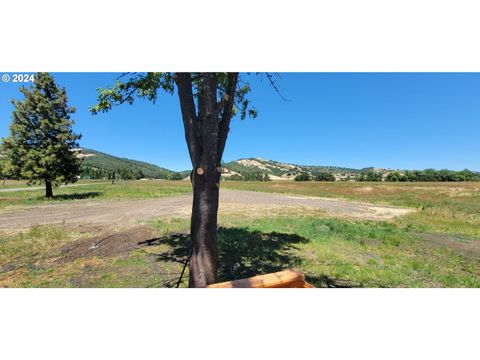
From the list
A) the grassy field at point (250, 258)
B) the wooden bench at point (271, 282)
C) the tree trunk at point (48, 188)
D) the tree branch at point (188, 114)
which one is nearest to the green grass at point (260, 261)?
the grassy field at point (250, 258)

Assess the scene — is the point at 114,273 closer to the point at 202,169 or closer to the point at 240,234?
the point at 202,169

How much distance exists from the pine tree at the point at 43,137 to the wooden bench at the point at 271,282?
23.5 m

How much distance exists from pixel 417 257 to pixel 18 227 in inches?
613

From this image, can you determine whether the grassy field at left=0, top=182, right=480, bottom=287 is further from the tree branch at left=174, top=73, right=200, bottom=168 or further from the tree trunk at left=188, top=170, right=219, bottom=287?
the tree branch at left=174, top=73, right=200, bottom=168

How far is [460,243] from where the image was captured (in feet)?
28.5

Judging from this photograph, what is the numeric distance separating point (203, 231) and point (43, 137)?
23.9 metres

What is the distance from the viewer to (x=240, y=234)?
28.7 feet

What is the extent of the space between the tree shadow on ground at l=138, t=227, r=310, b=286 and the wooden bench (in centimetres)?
279

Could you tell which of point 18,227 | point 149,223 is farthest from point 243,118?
point 18,227

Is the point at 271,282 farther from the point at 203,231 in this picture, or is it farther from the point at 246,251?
the point at 246,251

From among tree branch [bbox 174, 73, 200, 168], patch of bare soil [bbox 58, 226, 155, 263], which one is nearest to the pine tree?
patch of bare soil [bbox 58, 226, 155, 263]

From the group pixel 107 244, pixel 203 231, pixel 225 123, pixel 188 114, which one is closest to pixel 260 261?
pixel 203 231

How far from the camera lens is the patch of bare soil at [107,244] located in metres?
6.16

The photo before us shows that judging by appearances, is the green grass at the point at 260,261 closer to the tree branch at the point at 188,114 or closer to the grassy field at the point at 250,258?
the grassy field at the point at 250,258
